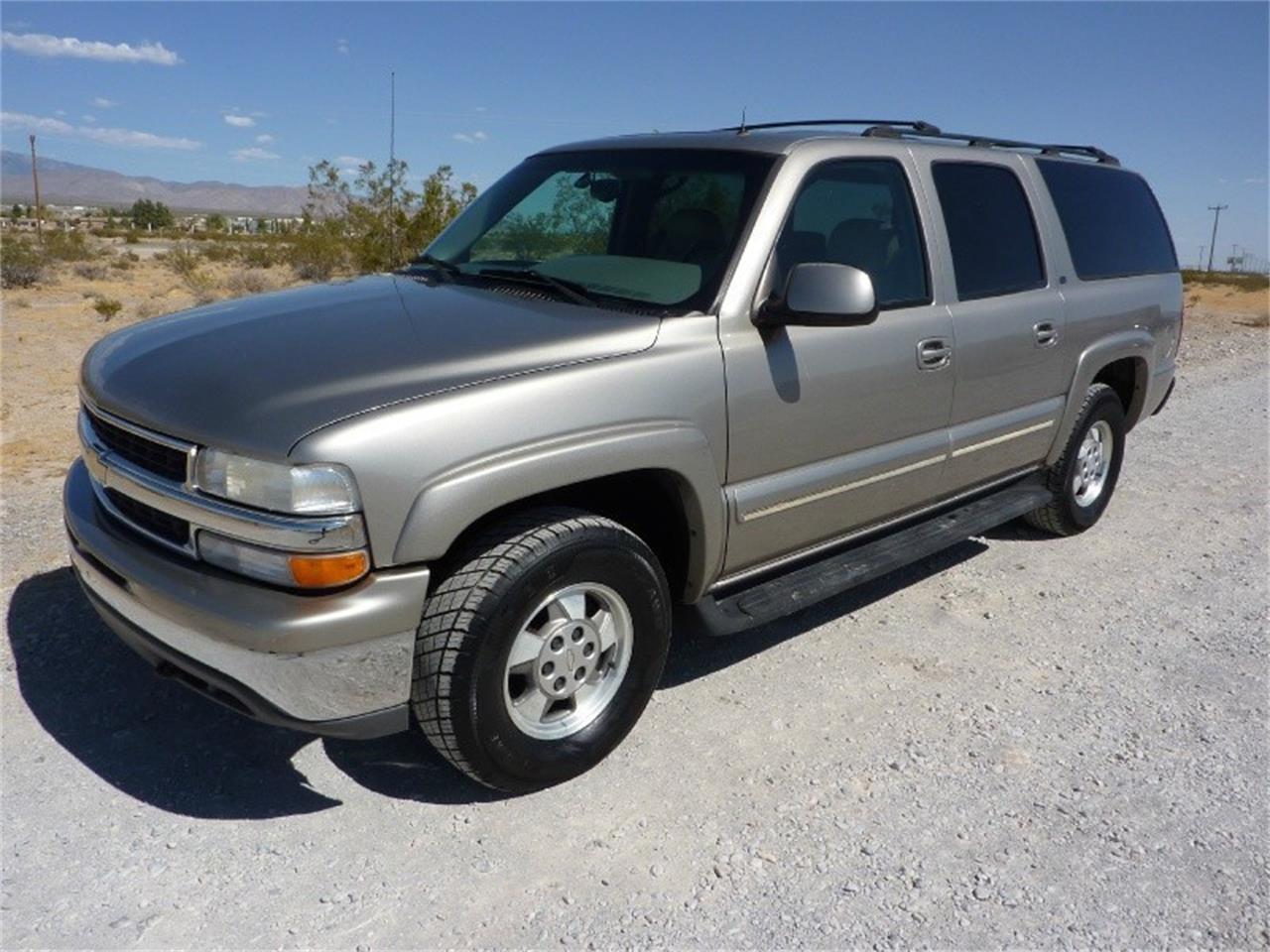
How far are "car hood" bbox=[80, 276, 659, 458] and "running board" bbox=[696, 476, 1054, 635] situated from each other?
3.26 feet

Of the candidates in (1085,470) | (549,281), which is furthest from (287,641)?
(1085,470)

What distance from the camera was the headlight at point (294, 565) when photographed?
255 centimetres

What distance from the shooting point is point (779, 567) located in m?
3.81

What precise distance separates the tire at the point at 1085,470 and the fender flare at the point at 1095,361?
8 centimetres

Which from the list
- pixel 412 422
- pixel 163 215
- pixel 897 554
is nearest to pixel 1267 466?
pixel 897 554

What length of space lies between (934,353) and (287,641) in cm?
Result: 265

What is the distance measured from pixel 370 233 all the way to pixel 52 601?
13.5 metres

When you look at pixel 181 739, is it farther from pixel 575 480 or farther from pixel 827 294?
pixel 827 294

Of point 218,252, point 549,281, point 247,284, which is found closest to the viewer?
point 549,281

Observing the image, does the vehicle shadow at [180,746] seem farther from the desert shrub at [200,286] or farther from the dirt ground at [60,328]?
the desert shrub at [200,286]

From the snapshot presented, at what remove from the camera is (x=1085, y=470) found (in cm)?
566

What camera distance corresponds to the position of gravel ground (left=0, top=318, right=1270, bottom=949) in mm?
2625

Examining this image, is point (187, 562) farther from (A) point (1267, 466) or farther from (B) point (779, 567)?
(A) point (1267, 466)

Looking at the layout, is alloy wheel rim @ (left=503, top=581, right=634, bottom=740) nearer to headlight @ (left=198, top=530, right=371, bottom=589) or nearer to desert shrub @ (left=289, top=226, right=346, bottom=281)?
headlight @ (left=198, top=530, right=371, bottom=589)
